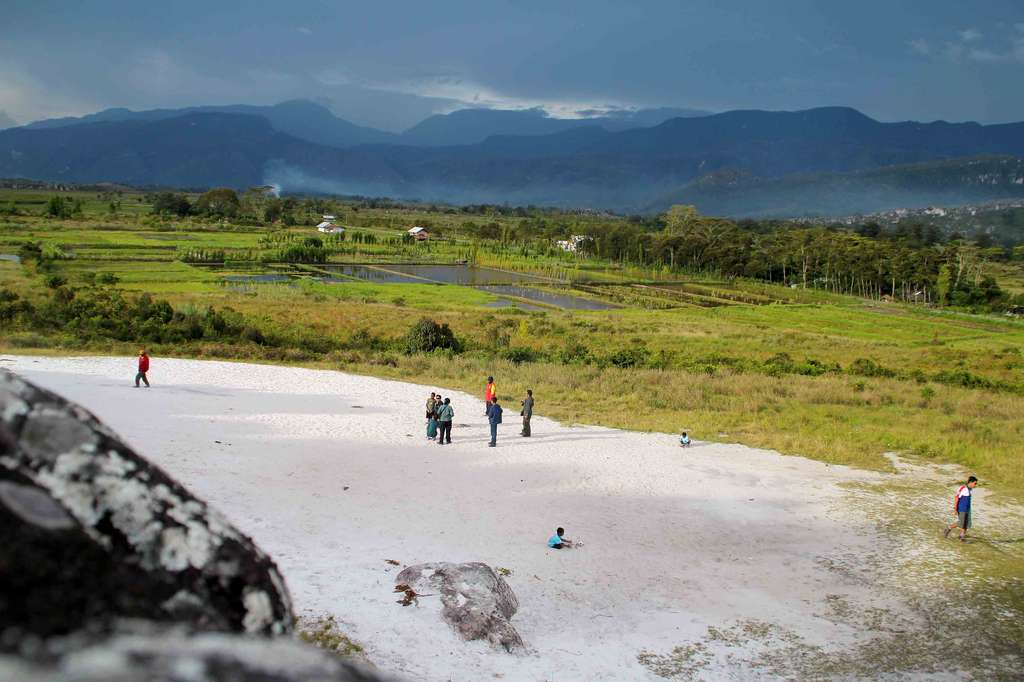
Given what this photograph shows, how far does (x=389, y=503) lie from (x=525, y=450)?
215 inches

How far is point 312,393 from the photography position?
24844 millimetres

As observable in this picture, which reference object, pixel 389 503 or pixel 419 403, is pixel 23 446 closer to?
pixel 389 503

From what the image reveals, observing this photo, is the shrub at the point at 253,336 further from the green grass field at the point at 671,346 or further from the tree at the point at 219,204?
the tree at the point at 219,204

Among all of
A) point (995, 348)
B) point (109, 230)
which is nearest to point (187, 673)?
point (995, 348)

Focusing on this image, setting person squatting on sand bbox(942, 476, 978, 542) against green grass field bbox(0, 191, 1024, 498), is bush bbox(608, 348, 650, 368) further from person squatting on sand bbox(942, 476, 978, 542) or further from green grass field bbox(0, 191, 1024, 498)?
person squatting on sand bbox(942, 476, 978, 542)

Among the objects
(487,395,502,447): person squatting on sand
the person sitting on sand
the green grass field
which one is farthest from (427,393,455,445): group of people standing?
the person sitting on sand

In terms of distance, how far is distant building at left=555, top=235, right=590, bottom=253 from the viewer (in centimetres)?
12441

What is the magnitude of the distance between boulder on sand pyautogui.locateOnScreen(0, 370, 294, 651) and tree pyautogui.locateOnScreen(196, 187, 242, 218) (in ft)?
433

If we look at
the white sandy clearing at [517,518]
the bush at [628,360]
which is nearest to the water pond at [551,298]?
the bush at [628,360]

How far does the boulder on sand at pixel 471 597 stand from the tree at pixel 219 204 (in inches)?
4924

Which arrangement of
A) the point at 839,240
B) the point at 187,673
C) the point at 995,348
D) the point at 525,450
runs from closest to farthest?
the point at 187,673, the point at 525,450, the point at 995,348, the point at 839,240

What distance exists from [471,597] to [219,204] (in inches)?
5245

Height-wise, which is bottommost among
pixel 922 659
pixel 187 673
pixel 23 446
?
pixel 922 659

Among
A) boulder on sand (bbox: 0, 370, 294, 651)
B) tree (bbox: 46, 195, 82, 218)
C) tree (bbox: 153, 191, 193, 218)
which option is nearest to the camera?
boulder on sand (bbox: 0, 370, 294, 651)
